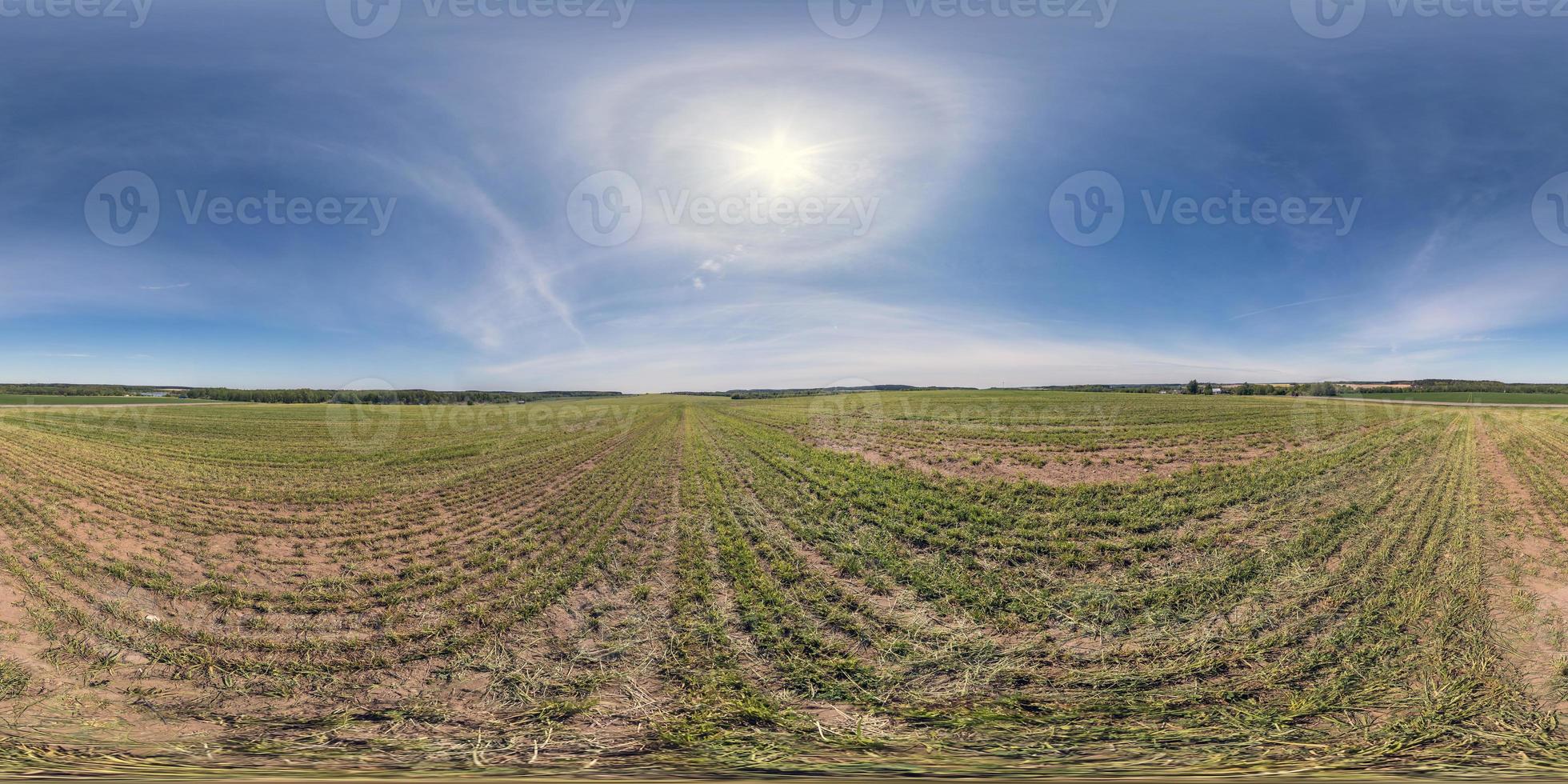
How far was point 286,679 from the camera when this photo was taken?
2.54m

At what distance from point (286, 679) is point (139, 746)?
1.74 ft

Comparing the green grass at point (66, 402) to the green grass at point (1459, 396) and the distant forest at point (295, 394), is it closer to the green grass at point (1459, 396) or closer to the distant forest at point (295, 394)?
the distant forest at point (295, 394)

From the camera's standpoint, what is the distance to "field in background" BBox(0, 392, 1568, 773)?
2072 mm

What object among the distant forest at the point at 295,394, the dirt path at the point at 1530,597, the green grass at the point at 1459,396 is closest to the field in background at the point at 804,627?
the dirt path at the point at 1530,597

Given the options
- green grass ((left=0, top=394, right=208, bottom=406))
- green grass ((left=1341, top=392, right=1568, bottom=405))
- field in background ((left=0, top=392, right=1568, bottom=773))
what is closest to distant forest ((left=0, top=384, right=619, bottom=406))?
green grass ((left=0, top=394, right=208, bottom=406))

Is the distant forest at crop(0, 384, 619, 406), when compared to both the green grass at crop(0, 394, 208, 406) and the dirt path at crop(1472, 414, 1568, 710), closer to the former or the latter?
the green grass at crop(0, 394, 208, 406)

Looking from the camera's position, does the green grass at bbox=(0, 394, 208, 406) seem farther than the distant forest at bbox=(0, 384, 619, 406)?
No

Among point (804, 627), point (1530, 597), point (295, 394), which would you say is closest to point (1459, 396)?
point (1530, 597)

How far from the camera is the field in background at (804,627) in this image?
6.80 feet

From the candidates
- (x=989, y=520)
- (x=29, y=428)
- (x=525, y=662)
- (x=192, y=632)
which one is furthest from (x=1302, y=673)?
(x=29, y=428)

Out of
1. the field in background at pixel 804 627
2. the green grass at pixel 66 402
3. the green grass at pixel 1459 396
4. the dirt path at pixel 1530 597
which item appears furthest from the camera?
the green grass at pixel 1459 396

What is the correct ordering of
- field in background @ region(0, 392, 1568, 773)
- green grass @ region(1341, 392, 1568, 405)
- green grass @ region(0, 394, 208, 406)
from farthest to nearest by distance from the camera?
green grass @ region(1341, 392, 1568, 405), green grass @ region(0, 394, 208, 406), field in background @ region(0, 392, 1568, 773)

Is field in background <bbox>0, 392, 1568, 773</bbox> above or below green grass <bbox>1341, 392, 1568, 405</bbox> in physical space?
below

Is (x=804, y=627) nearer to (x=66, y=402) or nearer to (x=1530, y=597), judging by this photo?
(x=1530, y=597)
